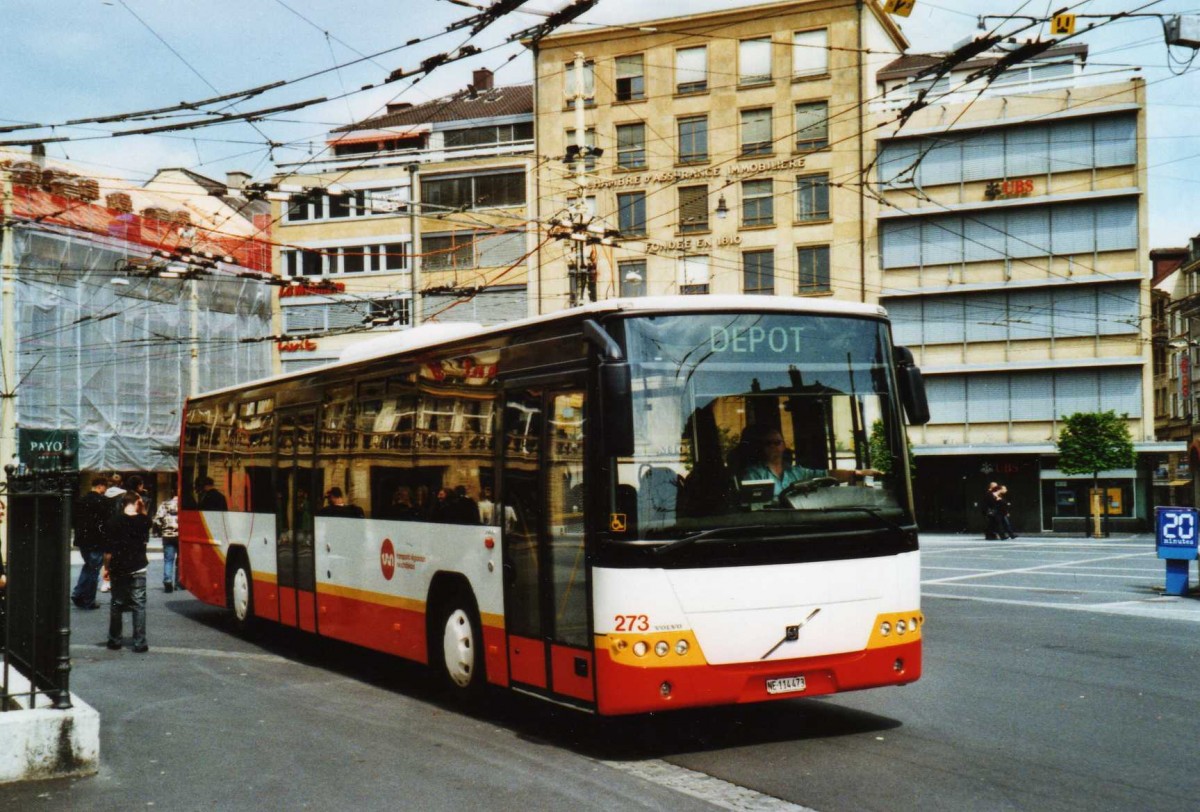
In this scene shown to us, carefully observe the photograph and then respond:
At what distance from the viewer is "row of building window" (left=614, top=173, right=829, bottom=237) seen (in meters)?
51.9

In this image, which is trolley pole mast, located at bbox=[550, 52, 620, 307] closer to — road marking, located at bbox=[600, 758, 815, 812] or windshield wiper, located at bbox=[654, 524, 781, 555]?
windshield wiper, located at bbox=[654, 524, 781, 555]

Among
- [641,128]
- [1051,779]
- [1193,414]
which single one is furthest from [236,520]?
[1193,414]

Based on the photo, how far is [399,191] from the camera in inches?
2133

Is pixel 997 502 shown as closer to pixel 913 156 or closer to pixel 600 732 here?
pixel 913 156

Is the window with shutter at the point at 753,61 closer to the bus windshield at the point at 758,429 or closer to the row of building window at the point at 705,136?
the row of building window at the point at 705,136

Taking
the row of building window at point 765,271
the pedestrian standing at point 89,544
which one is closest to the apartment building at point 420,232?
the row of building window at point 765,271

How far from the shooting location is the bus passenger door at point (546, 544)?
8.32m

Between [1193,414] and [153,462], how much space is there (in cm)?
5432

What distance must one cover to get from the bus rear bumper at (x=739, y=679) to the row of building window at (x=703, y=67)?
144 ft

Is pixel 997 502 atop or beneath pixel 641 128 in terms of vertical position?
beneath

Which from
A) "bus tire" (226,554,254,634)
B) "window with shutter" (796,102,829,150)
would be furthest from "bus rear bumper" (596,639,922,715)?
"window with shutter" (796,102,829,150)

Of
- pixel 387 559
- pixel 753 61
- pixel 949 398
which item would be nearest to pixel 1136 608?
pixel 387 559

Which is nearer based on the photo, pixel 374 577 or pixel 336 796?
pixel 336 796

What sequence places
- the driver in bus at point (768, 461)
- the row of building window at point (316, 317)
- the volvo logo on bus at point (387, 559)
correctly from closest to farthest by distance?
1. the driver in bus at point (768, 461)
2. the volvo logo on bus at point (387, 559)
3. the row of building window at point (316, 317)
